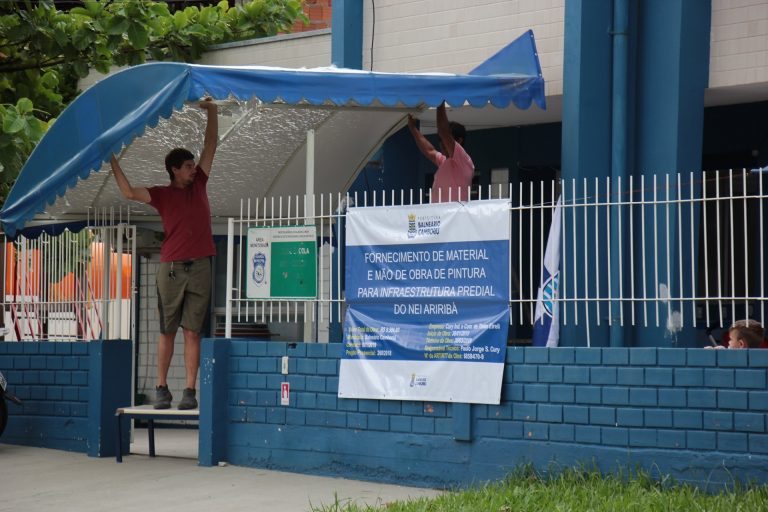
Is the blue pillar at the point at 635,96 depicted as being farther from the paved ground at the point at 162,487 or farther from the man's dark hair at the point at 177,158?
the man's dark hair at the point at 177,158

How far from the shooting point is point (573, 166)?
10555mm

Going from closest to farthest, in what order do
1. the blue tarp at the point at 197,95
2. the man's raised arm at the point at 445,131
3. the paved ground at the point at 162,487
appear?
the paved ground at the point at 162,487 → the blue tarp at the point at 197,95 → the man's raised arm at the point at 445,131

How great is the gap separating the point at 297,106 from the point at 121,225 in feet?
7.34

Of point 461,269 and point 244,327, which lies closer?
point 461,269

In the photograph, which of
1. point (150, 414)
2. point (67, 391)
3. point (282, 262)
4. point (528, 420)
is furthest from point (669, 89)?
point (67, 391)

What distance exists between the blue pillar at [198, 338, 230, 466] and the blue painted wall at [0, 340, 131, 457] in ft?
4.30

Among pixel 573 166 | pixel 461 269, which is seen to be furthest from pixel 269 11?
pixel 461 269

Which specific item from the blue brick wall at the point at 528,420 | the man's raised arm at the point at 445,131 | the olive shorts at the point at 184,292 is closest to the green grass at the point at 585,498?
the blue brick wall at the point at 528,420

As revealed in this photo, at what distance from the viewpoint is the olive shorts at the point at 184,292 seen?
10453 millimetres

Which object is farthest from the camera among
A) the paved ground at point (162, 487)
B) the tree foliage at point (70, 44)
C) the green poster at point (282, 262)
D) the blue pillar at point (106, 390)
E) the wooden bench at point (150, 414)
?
the tree foliage at point (70, 44)

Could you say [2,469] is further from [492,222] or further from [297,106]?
[492,222]

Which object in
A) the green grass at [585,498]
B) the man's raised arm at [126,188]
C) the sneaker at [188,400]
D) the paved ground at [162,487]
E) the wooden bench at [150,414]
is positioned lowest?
the paved ground at [162,487]

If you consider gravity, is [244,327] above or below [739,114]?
below

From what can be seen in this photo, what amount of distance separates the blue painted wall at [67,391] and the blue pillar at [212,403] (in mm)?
1309
